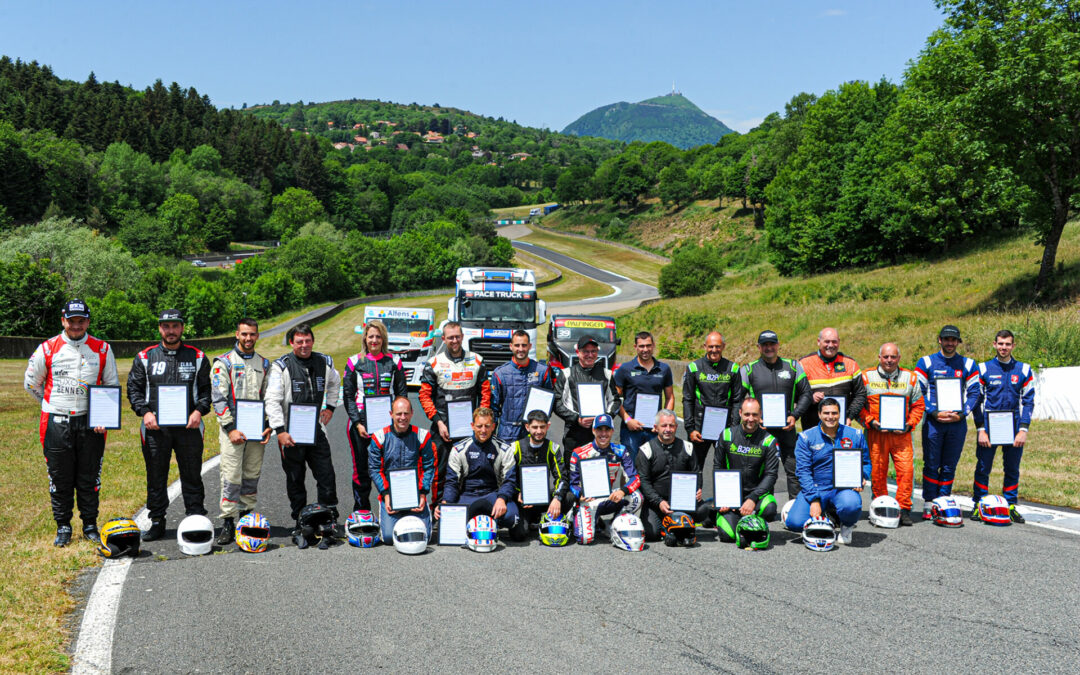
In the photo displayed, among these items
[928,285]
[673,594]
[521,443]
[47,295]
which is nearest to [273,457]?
[521,443]

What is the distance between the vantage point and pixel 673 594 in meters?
6.68

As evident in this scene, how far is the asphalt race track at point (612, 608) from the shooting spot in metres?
5.38

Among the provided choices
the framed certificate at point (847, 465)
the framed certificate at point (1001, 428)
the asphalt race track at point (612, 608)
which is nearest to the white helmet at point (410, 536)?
the asphalt race track at point (612, 608)

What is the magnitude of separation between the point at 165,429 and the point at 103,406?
0.64m

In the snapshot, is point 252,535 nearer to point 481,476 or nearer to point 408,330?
point 481,476

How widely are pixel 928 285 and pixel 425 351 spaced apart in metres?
23.2

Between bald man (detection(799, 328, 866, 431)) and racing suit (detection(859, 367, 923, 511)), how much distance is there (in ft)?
0.36

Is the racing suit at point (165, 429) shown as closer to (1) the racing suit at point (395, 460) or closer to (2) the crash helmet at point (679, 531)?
(1) the racing suit at point (395, 460)

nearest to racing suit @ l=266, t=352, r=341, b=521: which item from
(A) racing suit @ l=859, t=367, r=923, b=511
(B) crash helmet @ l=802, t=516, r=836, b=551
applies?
(B) crash helmet @ l=802, t=516, r=836, b=551

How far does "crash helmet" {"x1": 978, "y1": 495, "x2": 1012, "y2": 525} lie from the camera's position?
8977 mm

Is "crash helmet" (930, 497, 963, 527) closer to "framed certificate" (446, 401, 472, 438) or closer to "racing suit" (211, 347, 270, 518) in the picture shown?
"framed certificate" (446, 401, 472, 438)

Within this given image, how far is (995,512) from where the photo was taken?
29.5ft

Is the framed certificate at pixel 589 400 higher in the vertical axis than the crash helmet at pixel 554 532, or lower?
higher

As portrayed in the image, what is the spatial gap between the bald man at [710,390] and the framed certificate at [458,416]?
8.77 ft
